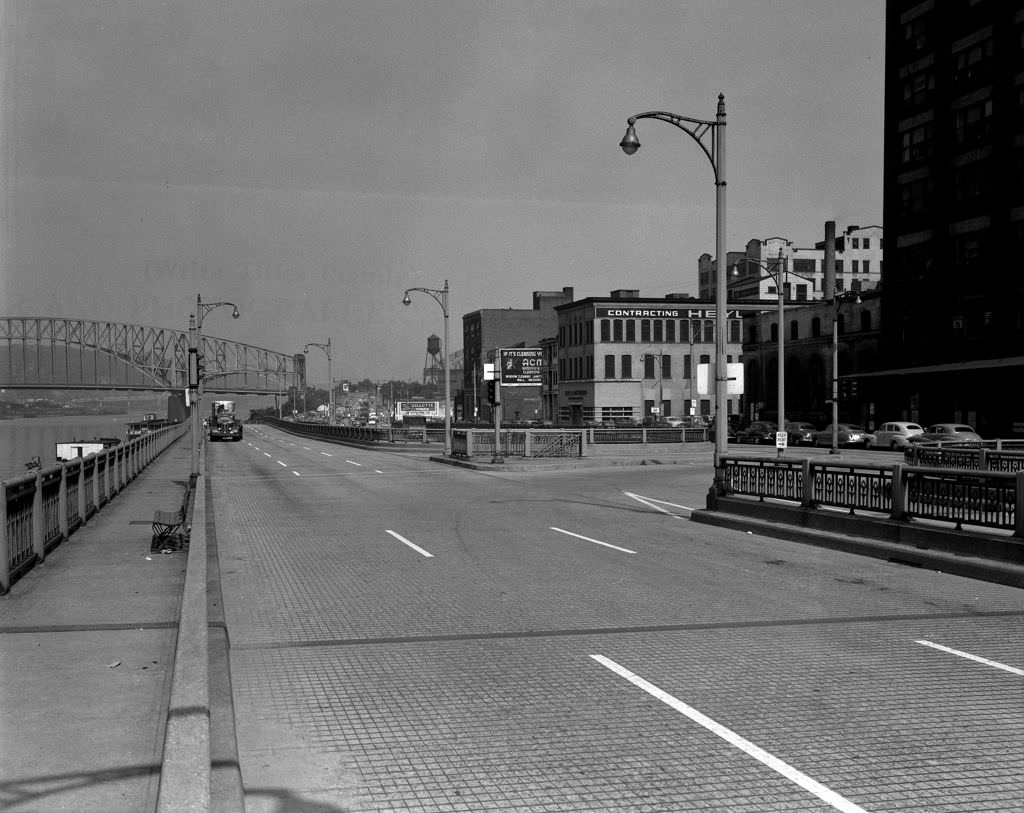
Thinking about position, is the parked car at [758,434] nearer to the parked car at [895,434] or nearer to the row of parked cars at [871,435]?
the row of parked cars at [871,435]

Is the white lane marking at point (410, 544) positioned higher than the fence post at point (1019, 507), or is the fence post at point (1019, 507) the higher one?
the fence post at point (1019, 507)

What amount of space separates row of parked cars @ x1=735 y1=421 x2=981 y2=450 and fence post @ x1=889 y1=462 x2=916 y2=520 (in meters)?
34.1

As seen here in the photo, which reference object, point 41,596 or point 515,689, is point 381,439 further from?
point 515,689

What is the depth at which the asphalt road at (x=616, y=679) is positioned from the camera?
573 centimetres

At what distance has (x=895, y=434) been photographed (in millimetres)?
58438

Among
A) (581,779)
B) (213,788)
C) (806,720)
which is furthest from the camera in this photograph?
(806,720)

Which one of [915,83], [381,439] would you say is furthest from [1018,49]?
[381,439]

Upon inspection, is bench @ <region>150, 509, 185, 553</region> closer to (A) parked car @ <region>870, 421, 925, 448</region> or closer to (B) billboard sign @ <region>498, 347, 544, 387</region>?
(B) billboard sign @ <region>498, 347, 544, 387</region>

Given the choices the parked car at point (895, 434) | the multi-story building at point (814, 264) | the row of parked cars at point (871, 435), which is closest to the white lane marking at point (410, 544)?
the row of parked cars at point (871, 435)

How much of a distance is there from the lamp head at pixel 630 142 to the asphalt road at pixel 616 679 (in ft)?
27.8

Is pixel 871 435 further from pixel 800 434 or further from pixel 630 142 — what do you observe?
pixel 630 142

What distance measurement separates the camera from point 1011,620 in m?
10.5

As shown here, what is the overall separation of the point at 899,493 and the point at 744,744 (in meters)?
9.98

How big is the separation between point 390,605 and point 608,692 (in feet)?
13.5
